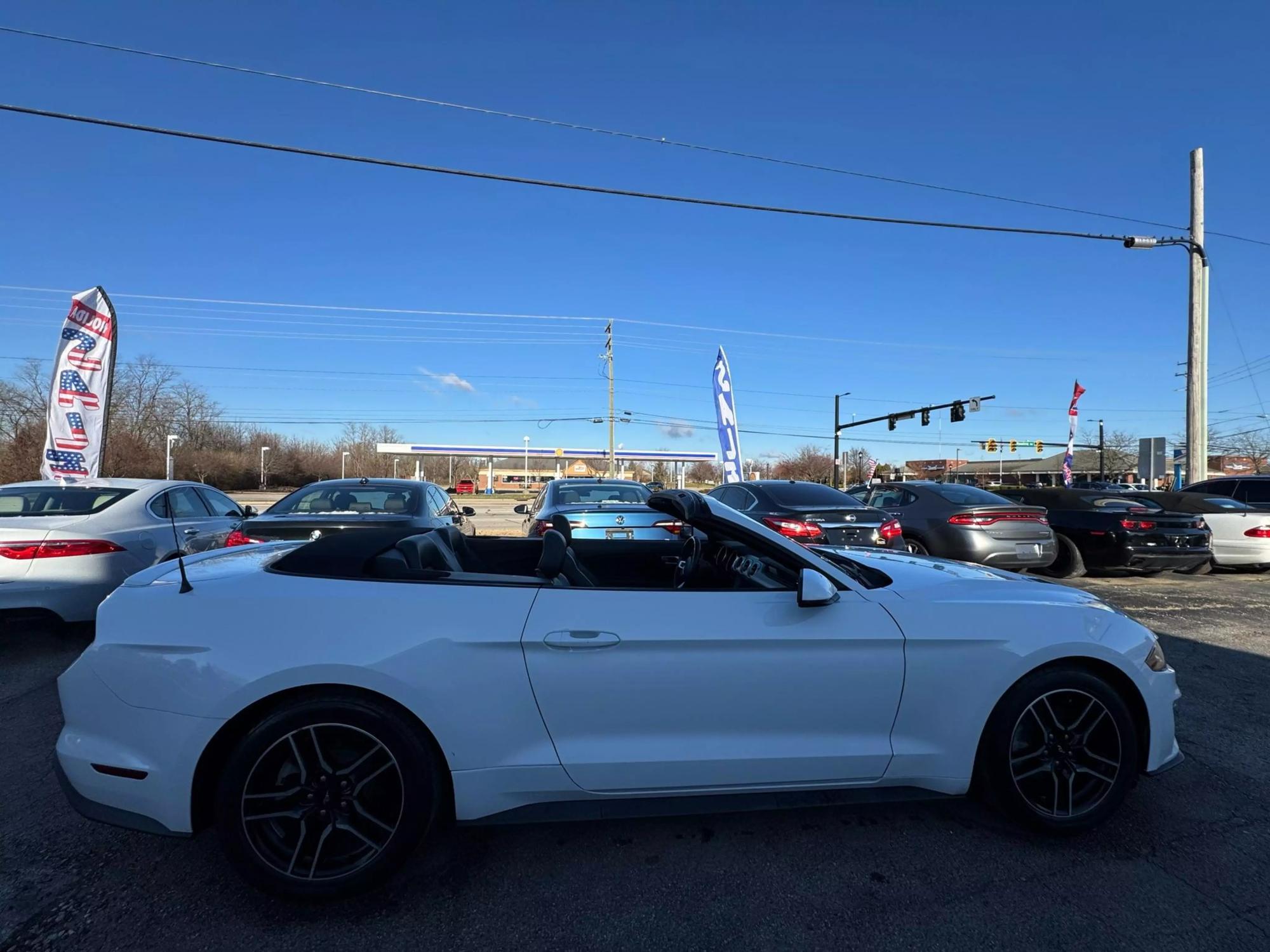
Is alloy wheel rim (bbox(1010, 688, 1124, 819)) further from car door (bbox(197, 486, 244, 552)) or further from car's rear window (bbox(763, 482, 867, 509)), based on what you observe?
car door (bbox(197, 486, 244, 552))

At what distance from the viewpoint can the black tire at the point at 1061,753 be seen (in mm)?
2703

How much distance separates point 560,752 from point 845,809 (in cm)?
146

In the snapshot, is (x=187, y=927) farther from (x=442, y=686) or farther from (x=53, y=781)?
(x=53, y=781)

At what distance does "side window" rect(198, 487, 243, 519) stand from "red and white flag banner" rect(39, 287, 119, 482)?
7.60 m

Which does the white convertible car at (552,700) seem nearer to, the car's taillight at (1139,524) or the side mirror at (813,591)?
the side mirror at (813,591)

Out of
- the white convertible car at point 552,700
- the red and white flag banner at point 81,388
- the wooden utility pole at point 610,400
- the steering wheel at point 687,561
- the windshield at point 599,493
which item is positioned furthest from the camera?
the wooden utility pole at point 610,400

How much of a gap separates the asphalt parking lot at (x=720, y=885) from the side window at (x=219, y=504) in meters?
4.96

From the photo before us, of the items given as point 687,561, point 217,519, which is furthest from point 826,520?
point 217,519

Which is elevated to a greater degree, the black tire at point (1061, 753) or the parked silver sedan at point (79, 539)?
the parked silver sedan at point (79, 539)

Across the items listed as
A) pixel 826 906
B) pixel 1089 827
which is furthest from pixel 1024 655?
pixel 826 906

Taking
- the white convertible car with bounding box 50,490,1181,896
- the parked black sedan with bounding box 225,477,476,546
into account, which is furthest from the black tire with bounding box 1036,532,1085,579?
the parked black sedan with bounding box 225,477,476,546

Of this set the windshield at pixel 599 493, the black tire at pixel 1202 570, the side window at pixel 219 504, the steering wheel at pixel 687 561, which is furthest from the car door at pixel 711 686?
the black tire at pixel 1202 570

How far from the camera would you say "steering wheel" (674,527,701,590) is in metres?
3.51

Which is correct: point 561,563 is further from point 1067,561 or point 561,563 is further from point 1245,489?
point 1245,489
